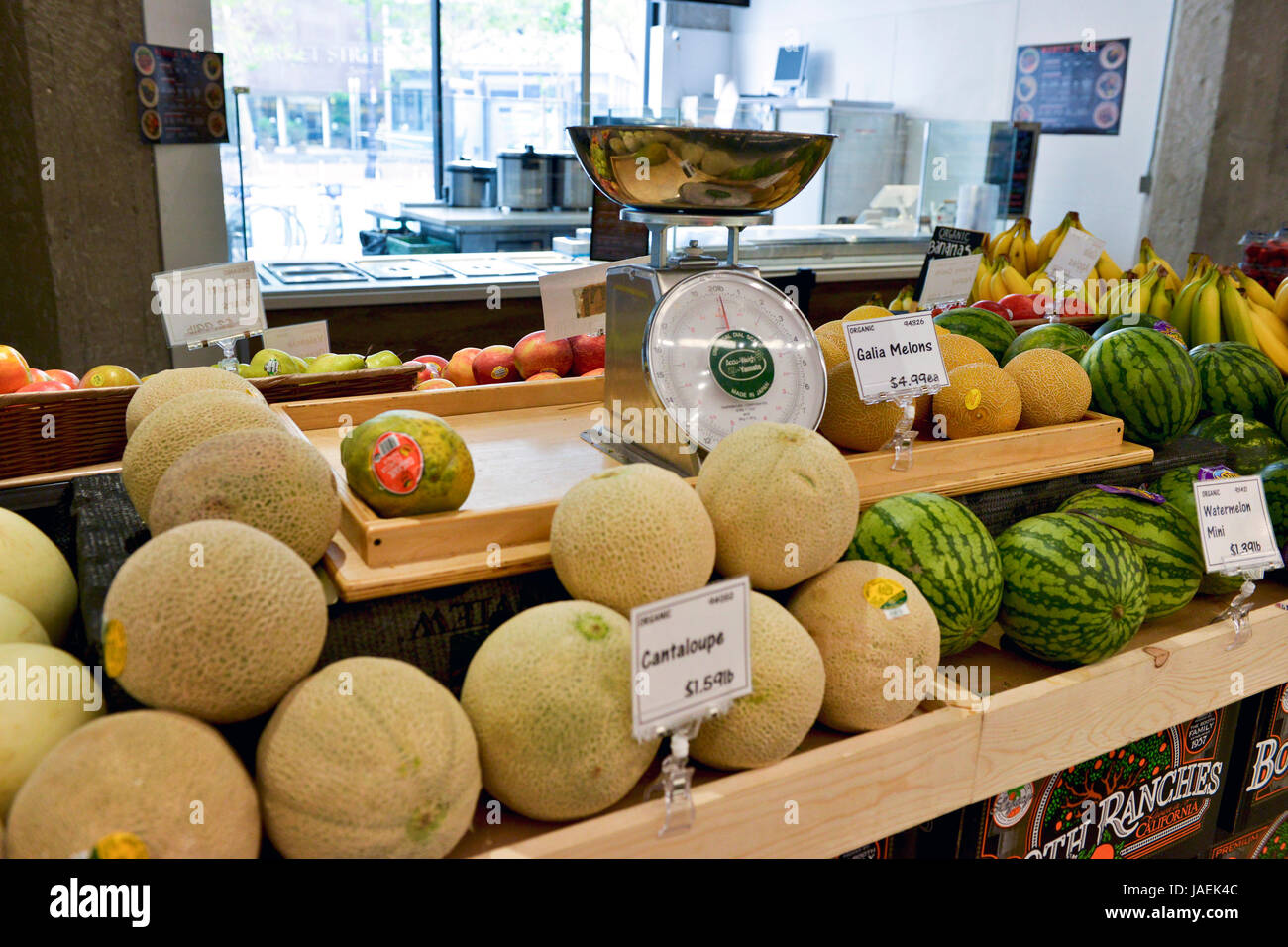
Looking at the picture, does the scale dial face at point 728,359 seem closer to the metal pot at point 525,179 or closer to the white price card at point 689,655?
the white price card at point 689,655

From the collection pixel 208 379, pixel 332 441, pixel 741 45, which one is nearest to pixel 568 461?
pixel 332 441

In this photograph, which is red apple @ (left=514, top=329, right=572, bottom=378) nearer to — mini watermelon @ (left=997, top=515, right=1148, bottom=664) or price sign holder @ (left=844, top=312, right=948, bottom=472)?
price sign holder @ (left=844, top=312, right=948, bottom=472)

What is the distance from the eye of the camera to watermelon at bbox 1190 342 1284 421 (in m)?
1.97

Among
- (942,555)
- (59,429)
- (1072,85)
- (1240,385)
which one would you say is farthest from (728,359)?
(1072,85)

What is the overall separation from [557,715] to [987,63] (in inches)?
275

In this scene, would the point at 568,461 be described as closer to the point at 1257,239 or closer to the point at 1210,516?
the point at 1210,516

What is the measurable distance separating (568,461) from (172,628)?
0.69 meters

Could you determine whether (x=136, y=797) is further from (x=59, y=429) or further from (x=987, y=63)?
(x=987, y=63)

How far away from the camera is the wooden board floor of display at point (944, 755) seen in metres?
→ 1.00

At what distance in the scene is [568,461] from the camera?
144cm

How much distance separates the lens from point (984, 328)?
2.00 metres
